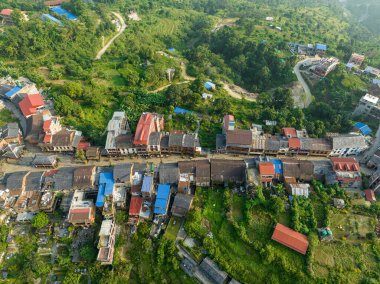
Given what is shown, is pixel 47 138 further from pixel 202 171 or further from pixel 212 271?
pixel 212 271

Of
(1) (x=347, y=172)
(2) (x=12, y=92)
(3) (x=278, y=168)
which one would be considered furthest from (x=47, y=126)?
(1) (x=347, y=172)

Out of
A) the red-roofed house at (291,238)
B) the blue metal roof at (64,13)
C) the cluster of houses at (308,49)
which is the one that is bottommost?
the red-roofed house at (291,238)

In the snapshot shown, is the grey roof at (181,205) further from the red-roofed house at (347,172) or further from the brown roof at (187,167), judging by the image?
the red-roofed house at (347,172)

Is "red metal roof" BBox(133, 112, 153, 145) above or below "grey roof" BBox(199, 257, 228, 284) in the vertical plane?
above

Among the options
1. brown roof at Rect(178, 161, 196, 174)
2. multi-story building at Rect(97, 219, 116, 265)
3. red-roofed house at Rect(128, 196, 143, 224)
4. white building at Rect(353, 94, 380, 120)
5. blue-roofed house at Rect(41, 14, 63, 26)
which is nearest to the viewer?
multi-story building at Rect(97, 219, 116, 265)

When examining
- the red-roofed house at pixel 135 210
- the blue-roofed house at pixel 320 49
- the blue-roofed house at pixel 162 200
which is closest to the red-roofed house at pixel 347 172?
the blue-roofed house at pixel 162 200

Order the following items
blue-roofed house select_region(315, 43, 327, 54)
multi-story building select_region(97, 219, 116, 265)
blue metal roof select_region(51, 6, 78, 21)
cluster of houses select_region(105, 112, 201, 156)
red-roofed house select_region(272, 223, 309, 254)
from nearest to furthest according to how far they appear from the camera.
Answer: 1. red-roofed house select_region(272, 223, 309, 254)
2. multi-story building select_region(97, 219, 116, 265)
3. cluster of houses select_region(105, 112, 201, 156)
4. blue-roofed house select_region(315, 43, 327, 54)
5. blue metal roof select_region(51, 6, 78, 21)

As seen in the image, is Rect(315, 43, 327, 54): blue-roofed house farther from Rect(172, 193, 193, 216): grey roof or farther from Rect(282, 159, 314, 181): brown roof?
Rect(172, 193, 193, 216): grey roof

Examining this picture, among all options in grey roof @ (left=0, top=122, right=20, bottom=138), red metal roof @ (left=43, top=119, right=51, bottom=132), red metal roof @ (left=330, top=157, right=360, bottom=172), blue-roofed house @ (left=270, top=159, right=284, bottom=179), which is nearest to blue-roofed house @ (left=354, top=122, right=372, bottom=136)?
red metal roof @ (left=330, top=157, right=360, bottom=172)
